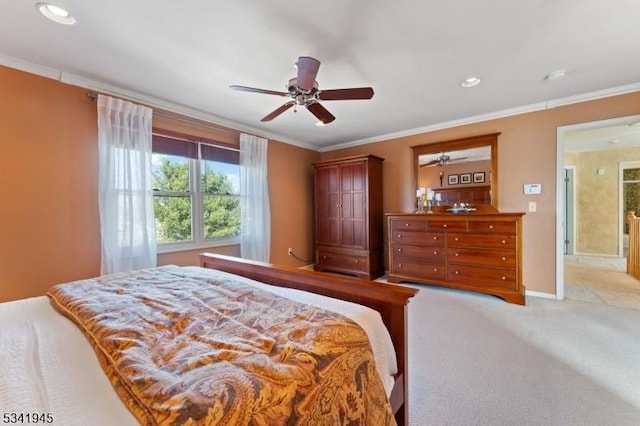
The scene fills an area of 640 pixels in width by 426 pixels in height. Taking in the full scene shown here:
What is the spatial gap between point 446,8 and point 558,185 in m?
2.80

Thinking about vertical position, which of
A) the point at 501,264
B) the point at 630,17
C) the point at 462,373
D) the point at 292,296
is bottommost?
the point at 462,373

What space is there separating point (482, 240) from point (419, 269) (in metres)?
0.91

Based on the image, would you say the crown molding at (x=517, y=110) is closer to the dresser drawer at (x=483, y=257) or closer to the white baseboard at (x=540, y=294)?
the dresser drawer at (x=483, y=257)

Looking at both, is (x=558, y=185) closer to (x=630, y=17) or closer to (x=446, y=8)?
(x=630, y=17)

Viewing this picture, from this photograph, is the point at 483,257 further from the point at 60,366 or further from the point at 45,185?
the point at 45,185

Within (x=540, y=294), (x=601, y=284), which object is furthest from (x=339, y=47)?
(x=601, y=284)

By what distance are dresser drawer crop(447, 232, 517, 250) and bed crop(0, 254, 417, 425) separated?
2.64 meters

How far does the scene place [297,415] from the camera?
719 millimetres

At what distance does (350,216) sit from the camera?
4.53 meters

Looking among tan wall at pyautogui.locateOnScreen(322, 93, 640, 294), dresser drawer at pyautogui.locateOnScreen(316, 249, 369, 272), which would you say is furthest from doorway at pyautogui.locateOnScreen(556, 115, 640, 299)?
dresser drawer at pyautogui.locateOnScreen(316, 249, 369, 272)

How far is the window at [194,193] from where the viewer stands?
322cm

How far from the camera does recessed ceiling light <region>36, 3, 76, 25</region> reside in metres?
1.69

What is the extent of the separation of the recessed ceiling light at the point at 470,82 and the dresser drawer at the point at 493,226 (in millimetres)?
1622

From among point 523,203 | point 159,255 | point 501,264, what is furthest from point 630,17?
point 159,255
